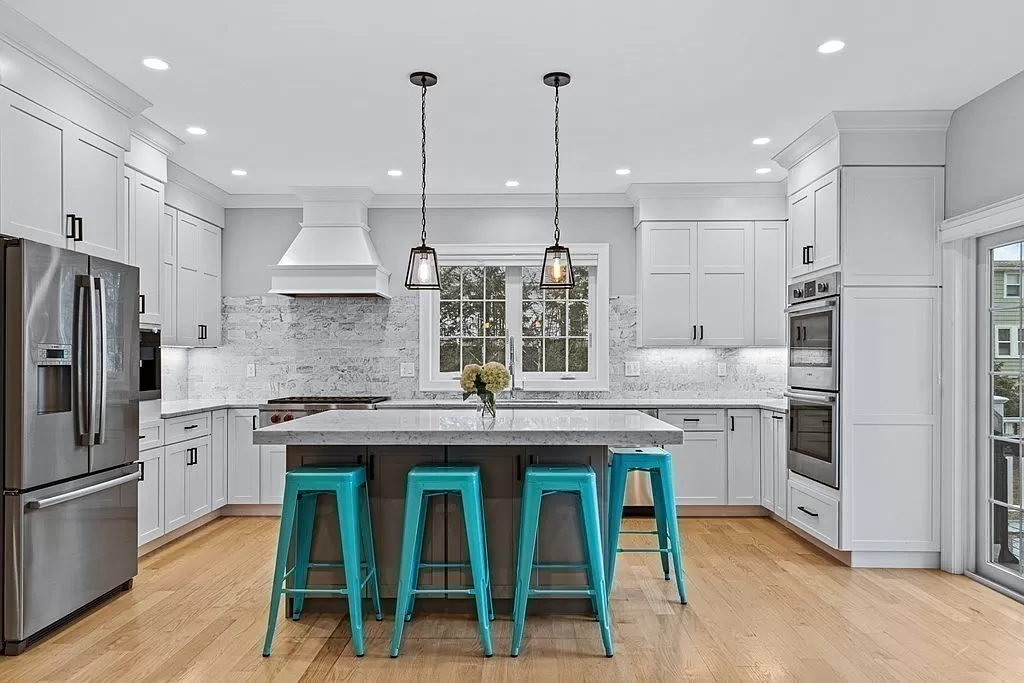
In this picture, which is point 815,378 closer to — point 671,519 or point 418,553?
point 671,519

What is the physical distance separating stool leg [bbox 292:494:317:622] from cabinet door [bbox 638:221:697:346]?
131 inches

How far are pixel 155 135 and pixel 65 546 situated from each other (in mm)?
2476

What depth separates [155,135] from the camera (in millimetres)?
4367

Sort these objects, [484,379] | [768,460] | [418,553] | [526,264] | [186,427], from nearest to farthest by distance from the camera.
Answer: [418,553]
[484,379]
[186,427]
[768,460]
[526,264]

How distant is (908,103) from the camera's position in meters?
3.93

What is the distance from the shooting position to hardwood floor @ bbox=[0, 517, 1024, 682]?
2.76 metres

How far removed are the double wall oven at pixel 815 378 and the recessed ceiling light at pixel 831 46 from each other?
140 cm

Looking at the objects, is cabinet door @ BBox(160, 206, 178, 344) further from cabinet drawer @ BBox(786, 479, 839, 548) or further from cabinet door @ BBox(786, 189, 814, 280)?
cabinet drawer @ BBox(786, 479, 839, 548)

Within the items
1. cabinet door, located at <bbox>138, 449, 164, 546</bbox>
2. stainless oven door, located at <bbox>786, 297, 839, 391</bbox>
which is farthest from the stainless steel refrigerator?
stainless oven door, located at <bbox>786, 297, 839, 391</bbox>

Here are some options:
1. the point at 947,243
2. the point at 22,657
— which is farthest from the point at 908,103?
the point at 22,657

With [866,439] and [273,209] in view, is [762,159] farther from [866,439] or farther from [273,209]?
[273,209]

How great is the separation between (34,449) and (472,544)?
183cm

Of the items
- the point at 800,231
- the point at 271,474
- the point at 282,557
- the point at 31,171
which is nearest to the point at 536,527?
the point at 282,557

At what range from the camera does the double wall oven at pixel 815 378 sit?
4.20 m
